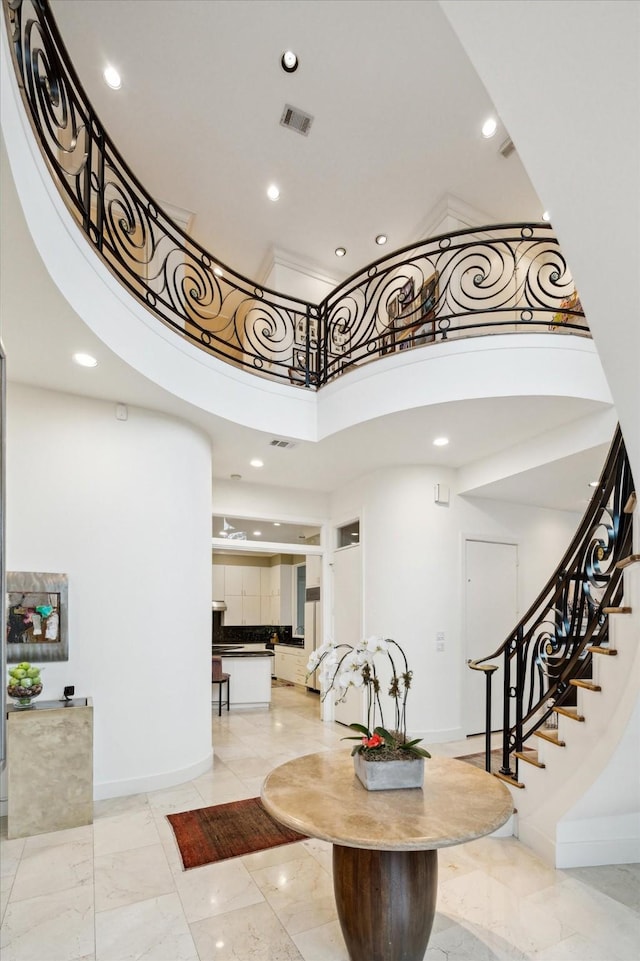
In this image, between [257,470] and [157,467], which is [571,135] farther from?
[257,470]

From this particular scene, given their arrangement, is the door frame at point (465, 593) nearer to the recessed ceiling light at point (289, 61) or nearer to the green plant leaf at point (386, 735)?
the green plant leaf at point (386, 735)

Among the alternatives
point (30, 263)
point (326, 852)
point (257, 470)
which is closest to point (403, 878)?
point (326, 852)

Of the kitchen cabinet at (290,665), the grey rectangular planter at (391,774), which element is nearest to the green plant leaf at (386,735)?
the grey rectangular planter at (391,774)

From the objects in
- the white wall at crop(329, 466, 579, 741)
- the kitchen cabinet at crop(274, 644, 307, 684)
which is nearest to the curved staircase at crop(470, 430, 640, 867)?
the white wall at crop(329, 466, 579, 741)

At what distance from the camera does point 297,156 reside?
18.5ft

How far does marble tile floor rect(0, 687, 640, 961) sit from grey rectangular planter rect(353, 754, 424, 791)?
0.76m

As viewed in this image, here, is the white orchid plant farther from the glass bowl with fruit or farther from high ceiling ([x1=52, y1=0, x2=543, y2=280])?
high ceiling ([x1=52, y1=0, x2=543, y2=280])

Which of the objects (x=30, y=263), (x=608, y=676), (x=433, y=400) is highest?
(x=30, y=263)

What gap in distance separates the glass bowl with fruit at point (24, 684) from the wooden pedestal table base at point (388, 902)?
104 inches

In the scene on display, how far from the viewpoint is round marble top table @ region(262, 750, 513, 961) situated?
193cm

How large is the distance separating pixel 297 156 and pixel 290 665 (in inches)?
318

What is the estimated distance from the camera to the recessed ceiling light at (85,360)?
3684 millimetres

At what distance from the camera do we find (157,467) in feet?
15.5

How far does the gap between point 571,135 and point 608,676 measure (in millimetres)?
2788
